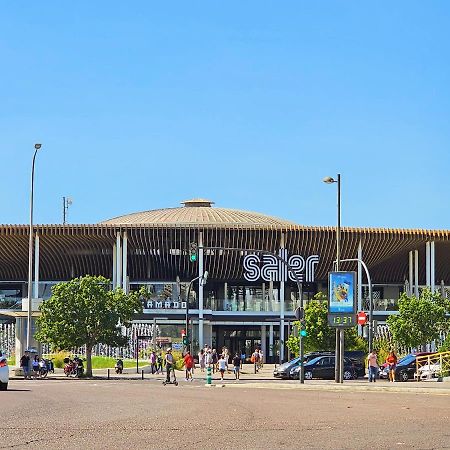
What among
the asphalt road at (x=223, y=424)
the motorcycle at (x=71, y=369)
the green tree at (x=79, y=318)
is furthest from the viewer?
the green tree at (x=79, y=318)

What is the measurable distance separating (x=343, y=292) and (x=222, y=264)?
4513 cm

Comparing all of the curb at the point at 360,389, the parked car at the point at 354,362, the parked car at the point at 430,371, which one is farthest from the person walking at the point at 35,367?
the parked car at the point at 430,371

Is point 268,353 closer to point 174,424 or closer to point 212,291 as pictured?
point 212,291

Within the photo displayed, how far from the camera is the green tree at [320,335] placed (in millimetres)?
64000

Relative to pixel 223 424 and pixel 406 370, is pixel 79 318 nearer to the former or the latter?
pixel 406 370

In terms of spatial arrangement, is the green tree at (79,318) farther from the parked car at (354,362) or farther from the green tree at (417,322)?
the green tree at (417,322)

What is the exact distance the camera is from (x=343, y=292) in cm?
4025

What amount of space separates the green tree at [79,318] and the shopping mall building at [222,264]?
2112cm

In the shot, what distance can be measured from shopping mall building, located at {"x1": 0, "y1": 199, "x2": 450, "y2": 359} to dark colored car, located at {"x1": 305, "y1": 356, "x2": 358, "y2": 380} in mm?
26132

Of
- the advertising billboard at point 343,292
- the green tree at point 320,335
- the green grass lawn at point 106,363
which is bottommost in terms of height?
the green grass lawn at point 106,363

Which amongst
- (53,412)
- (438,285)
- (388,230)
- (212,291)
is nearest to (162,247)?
(212,291)

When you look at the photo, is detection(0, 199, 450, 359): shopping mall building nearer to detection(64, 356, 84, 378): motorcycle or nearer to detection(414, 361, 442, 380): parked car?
detection(64, 356, 84, 378): motorcycle

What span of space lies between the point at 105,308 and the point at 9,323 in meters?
28.0

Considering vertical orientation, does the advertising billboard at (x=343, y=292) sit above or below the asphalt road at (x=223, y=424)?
above
